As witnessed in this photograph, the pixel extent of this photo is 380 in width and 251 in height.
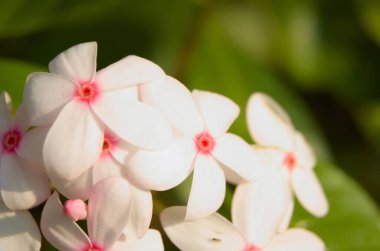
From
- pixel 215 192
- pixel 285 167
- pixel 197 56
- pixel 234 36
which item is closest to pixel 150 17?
pixel 197 56

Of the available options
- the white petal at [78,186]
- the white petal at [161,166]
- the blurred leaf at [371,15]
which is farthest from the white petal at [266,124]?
the blurred leaf at [371,15]

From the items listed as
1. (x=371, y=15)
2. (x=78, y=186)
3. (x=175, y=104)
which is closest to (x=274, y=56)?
(x=371, y=15)

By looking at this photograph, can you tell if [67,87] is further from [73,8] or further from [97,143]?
[73,8]

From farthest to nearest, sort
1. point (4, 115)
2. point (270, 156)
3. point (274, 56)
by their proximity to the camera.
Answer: point (274, 56)
point (270, 156)
point (4, 115)

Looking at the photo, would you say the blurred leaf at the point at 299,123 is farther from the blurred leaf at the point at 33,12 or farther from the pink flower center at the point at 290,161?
the blurred leaf at the point at 33,12

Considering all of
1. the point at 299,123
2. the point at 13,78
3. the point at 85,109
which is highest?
the point at 85,109

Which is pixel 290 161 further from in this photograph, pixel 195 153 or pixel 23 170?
pixel 23 170
